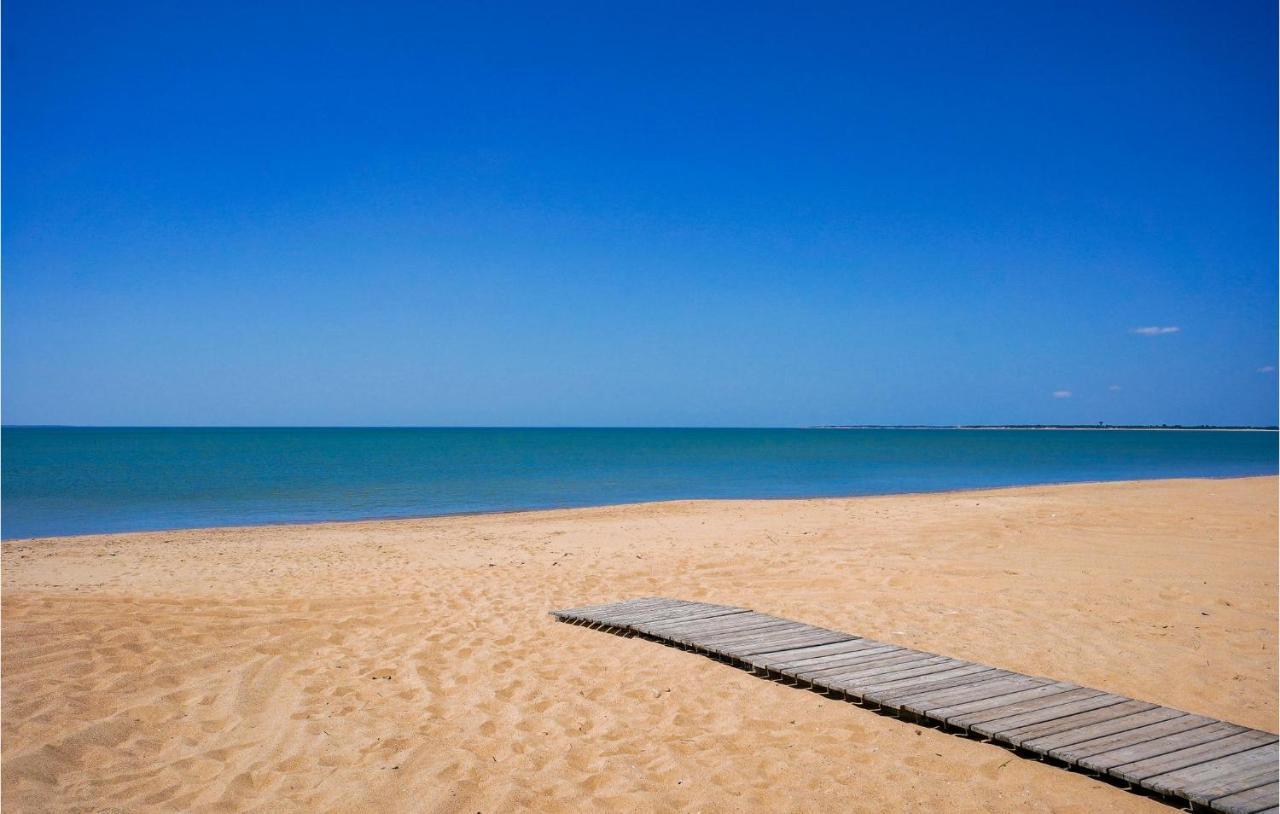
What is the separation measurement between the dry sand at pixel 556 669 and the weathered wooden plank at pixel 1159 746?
0.49ft

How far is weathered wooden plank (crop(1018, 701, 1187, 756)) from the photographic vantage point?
4.73 metres

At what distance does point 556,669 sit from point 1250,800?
191 inches

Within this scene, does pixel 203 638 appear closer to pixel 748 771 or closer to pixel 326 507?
pixel 748 771

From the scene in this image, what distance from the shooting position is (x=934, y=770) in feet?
15.4

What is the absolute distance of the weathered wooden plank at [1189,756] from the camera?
172 inches

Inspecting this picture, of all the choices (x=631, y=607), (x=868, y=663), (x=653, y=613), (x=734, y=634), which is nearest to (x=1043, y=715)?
(x=868, y=663)

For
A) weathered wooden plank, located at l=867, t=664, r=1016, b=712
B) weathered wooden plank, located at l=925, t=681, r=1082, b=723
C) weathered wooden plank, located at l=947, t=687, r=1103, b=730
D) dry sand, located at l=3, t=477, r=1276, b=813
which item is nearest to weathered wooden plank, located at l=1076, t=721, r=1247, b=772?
dry sand, located at l=3, t=477, r=1276, b=813

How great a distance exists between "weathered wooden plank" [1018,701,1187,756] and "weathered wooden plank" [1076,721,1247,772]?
18 cm

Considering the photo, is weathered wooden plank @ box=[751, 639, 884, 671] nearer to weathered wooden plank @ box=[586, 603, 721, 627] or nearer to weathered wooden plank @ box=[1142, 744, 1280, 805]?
weathered wooden plank @ box=[586, 603, 721, 627]

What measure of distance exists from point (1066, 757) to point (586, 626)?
15.6 feet

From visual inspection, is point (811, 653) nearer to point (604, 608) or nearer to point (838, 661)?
point (838, 661)

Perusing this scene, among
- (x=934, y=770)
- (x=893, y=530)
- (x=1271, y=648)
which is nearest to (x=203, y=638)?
(x=934, y=770)

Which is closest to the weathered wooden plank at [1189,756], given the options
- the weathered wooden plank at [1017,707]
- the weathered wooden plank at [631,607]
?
the weathered wooden plank at [1017,707]

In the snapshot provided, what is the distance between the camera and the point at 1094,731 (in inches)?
193
